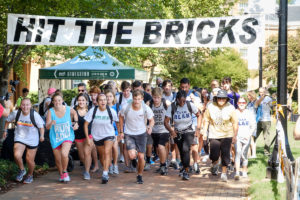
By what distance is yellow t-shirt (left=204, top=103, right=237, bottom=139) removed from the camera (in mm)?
9336

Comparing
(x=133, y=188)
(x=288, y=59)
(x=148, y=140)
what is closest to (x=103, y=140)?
(x=133, y=188)

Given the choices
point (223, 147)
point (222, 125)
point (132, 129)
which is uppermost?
point (222, 125)

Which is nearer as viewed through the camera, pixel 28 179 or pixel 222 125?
pixel 28 179

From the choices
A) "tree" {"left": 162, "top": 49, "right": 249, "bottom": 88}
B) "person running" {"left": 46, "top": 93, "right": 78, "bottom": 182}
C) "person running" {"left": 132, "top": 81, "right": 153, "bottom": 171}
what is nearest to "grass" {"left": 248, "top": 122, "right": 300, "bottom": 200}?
"person running" {"left": 132, "top": 81, "right": 153, "bottom": 171}

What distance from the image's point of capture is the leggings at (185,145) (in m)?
9.47

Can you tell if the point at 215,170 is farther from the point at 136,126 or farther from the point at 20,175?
the point at 20,175

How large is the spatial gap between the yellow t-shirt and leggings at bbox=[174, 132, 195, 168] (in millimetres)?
443

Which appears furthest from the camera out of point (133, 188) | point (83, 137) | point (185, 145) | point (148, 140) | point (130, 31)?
point (148, 140)

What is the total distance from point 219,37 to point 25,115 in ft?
13.5

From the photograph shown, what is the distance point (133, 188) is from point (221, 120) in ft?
7.36

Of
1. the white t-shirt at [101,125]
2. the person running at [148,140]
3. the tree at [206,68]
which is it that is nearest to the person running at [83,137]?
the white t-shirt at [101,125]

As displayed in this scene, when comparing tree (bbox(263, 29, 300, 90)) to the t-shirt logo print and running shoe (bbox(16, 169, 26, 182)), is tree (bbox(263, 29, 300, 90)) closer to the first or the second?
the t-shirt logo print

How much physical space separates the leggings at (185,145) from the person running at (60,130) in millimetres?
2144

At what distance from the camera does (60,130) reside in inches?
356
